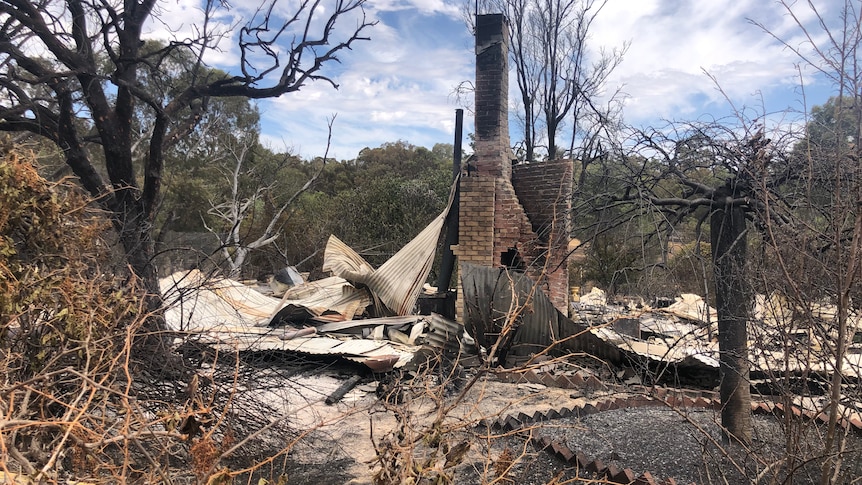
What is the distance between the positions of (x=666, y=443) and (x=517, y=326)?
285 centimetres

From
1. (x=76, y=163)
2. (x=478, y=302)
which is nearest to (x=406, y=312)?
(x=478, y=302)

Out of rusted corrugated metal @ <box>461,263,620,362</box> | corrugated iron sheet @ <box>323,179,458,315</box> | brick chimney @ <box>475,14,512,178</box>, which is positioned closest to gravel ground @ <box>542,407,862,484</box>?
rusted corrugated metal @ <box>461,263,620,362</box>

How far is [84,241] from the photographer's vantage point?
354 cm

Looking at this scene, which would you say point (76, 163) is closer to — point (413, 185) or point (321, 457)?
point (321, 457)

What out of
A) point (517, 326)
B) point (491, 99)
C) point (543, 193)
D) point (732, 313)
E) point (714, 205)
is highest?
point (491, 99)

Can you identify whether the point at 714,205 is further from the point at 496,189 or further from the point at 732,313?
the point at 496,189

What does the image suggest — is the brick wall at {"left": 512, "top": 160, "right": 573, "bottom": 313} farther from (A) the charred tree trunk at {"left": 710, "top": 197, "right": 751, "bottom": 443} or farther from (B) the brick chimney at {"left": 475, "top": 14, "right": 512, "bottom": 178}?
(A) the charred tree trunk at {"left": 710, "top": 197, "right": 751, "bottom": 443}

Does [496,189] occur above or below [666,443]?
above

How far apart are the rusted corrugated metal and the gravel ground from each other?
173 centimetres

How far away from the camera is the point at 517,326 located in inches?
272

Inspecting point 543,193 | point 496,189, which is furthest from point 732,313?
point 543,193

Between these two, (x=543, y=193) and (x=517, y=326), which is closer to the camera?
(x=517, y=326)

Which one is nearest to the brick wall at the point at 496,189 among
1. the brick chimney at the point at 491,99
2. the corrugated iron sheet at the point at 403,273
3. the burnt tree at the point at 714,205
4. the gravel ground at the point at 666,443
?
the brick chimney at the point at 491,99

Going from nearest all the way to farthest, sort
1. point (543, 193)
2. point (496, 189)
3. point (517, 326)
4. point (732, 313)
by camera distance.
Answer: point (732, 313) → point (517, 326) → point (496, 189) → point (543, 193)
